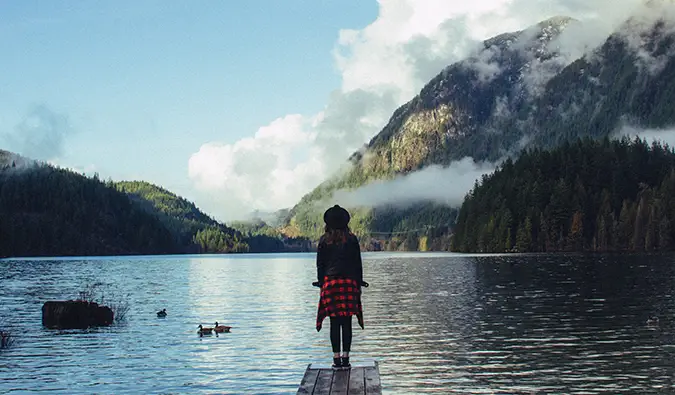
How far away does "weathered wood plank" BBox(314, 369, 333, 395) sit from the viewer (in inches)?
1004

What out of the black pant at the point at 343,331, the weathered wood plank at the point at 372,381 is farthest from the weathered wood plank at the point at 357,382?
the black pant at the point at 343,331

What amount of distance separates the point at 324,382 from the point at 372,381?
5.07ft

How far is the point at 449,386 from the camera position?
35.7 m

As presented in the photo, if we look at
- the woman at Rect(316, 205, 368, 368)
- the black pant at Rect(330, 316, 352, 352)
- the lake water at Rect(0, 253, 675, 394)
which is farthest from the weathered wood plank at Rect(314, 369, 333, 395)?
the lake water at Rect(0, 253, 675, 394)

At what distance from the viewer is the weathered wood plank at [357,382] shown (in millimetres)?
25225

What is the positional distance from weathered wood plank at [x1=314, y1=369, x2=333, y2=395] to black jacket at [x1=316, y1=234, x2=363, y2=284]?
342 centimetres

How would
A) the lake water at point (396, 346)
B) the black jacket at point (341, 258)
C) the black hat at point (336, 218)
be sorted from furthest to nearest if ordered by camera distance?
the lake water at point (396, 346) → the black jacket at point (341, 258) → the black hat at point (336, 218)

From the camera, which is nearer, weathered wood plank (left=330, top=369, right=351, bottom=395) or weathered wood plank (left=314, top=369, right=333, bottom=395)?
weathered wood plank (left=330, top=369, right=351, bottom=395)

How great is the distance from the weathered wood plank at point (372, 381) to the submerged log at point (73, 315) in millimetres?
39095

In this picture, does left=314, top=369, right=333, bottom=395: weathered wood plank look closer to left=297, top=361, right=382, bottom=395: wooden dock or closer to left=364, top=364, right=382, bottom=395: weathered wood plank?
left=297, top=361, right=382, bottom=395: wooden dock

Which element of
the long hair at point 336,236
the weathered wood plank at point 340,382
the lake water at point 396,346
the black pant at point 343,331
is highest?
the long hair at point 336,236

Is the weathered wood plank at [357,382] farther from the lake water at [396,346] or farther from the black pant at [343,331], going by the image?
the lake water at [396,346]

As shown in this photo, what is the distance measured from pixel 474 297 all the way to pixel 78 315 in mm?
40204

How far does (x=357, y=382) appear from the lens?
26406 mm
